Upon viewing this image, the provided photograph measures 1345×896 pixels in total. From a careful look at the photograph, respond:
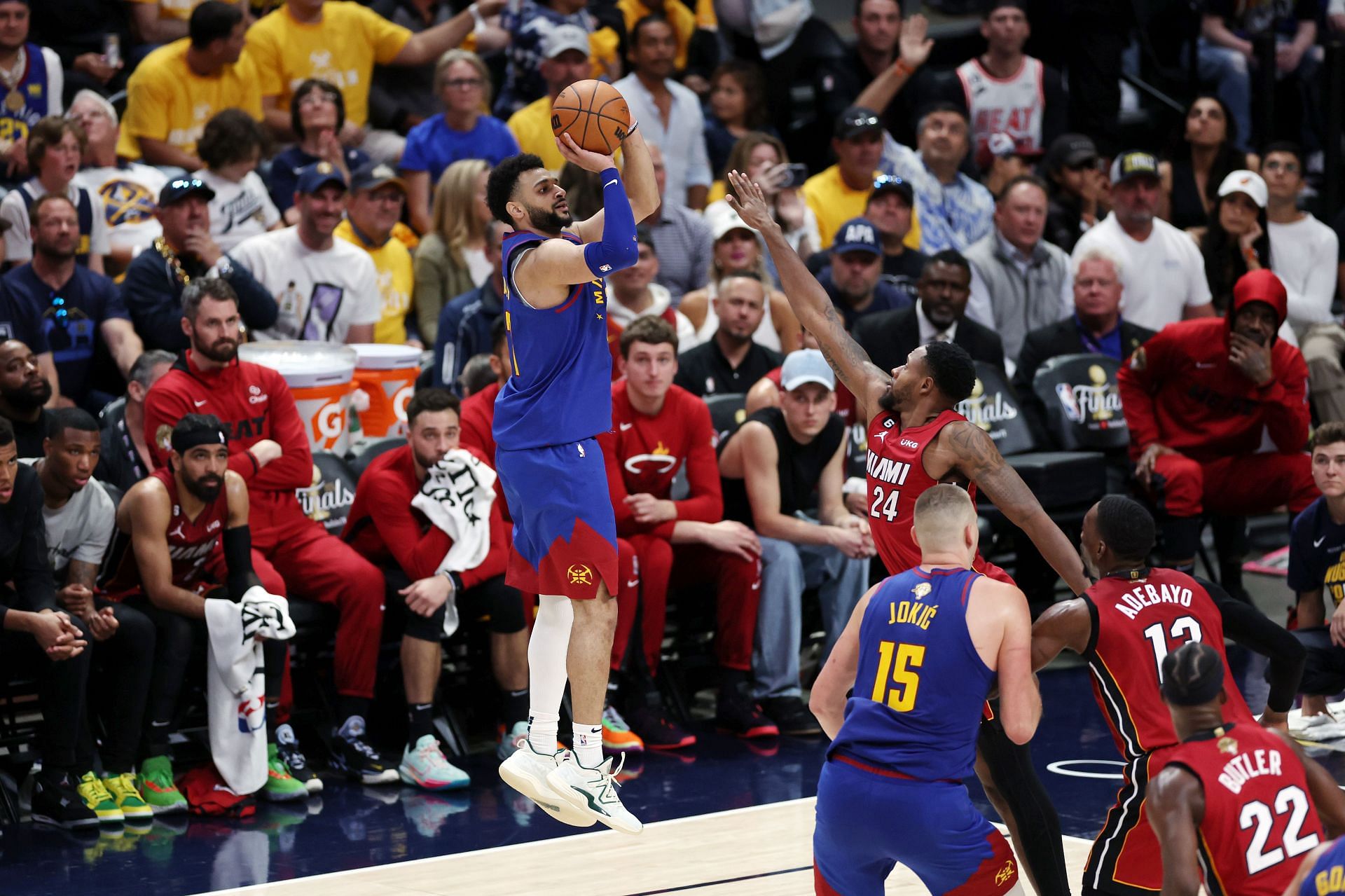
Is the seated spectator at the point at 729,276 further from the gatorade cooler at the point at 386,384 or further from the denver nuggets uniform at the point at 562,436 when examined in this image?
the denver nuggets uniform at the point at 562,436

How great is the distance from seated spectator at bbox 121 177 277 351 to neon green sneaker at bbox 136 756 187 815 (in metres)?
Answer: 2.22

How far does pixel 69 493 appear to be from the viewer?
7660 millimetres

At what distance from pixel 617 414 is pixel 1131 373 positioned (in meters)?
3.26

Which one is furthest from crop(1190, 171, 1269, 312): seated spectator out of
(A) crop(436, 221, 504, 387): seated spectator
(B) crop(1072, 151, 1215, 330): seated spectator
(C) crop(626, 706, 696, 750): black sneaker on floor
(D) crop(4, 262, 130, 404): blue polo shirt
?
(D) crop(4, 262, 130, 404): blue polo shirt

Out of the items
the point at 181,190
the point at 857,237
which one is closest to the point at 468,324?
the point at 181,190

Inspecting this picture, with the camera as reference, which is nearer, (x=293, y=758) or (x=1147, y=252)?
(x=293, y=758)

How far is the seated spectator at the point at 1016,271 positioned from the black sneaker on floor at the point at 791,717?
3114mm

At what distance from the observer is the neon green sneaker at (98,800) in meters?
7.36

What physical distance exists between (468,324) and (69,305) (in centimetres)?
199

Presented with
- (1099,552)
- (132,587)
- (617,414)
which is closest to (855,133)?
(617,414)

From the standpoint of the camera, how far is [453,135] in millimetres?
11023

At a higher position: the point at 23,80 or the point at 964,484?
the point at 23,80

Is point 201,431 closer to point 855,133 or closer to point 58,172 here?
point 58,172

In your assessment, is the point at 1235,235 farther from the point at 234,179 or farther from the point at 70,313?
the point at 70,313
